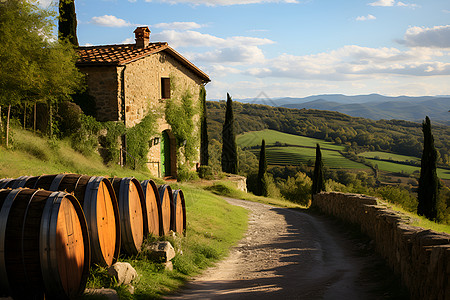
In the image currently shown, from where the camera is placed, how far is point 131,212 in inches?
255

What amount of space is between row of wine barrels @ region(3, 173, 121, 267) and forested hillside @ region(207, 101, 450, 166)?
6398 centimetres

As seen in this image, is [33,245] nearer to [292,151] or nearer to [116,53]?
[116,53]

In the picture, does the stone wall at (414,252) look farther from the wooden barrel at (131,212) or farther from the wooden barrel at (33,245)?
the wooden barrel at (131,212)

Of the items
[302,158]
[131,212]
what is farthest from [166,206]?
[302,158]

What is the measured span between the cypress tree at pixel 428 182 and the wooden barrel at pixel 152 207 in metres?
21.6

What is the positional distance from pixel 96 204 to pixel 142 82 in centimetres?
1429

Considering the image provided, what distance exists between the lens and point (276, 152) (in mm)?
76438

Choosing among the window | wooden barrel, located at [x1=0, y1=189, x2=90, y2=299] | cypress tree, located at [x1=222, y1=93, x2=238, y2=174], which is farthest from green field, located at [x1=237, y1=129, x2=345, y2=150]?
wooden barrel, located at [x1=0, y1=189, x2=90, y2=299]

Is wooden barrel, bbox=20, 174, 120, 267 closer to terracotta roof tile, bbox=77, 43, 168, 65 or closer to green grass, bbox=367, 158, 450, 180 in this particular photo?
terracotta roof tile, bbox=77, 43, 168, 65

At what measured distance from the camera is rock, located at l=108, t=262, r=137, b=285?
17.4ft

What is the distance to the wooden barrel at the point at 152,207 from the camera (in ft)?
24.1

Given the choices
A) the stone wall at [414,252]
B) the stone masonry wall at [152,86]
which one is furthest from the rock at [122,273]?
the stone masonry wall at [152,86]

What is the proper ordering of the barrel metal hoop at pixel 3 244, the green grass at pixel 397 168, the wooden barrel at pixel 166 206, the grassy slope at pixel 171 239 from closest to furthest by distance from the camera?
the barrel metal hoop at pixel 3 244 < the grassy slope at pixel 171 239 < the wooden barrel at pixel 166 206 < the green grass at pixel 397 168

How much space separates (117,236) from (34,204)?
1.87m
